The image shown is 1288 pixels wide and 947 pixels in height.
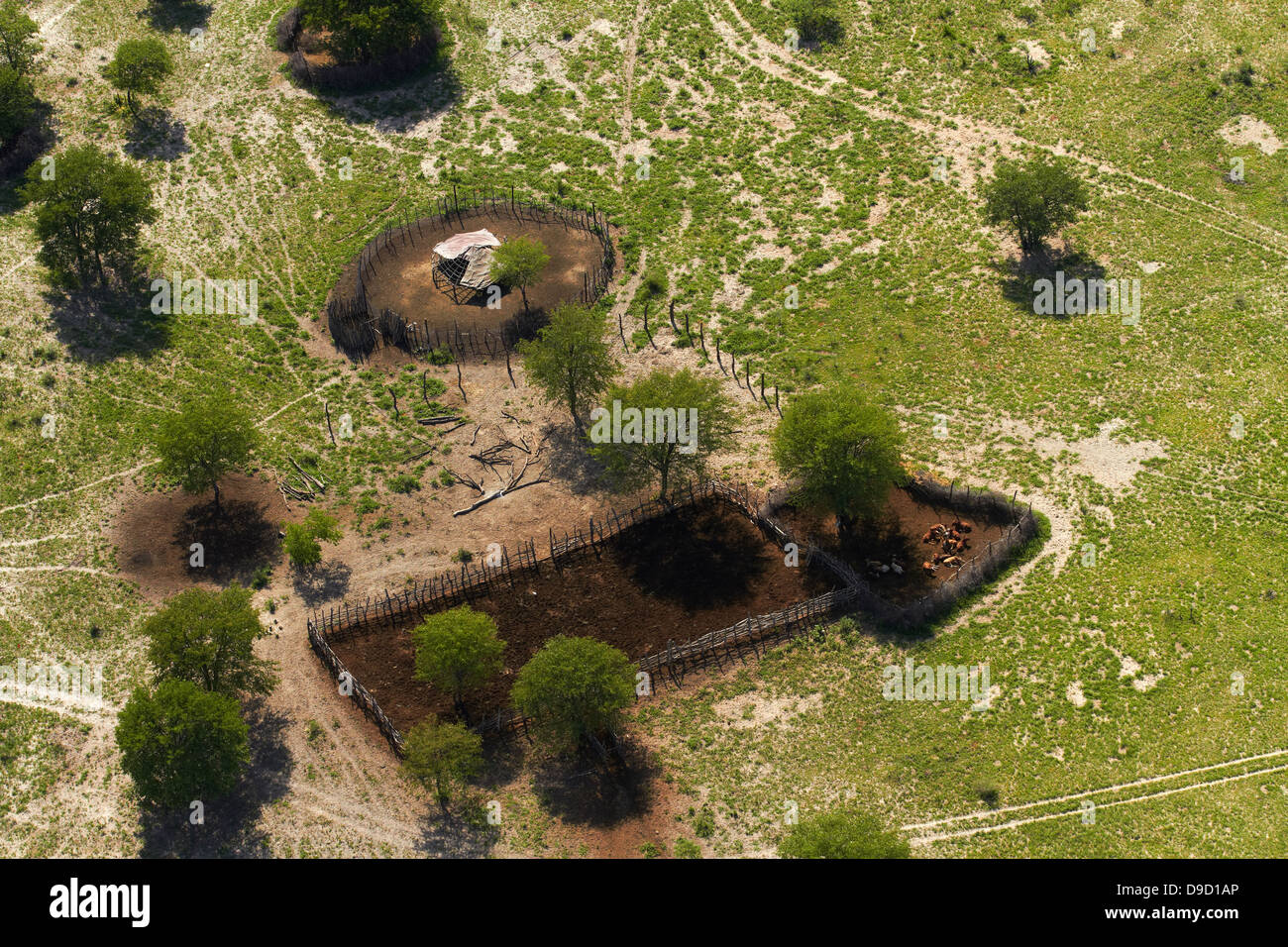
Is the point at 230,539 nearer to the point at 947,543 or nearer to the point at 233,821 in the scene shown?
the point at 233,821

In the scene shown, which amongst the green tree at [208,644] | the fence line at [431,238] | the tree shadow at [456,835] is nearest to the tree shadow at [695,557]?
the tree shadow at [456,835]

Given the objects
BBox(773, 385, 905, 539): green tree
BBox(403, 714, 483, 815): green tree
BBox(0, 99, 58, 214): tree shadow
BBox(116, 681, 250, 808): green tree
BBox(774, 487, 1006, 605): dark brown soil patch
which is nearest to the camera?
BBox(116, 681, 250, 808): green tree

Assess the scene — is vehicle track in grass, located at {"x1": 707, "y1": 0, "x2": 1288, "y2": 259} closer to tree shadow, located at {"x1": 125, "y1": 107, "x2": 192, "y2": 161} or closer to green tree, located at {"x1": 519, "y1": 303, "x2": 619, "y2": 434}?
green tree, located at {"x1": 519, "y1": 303, "x2": 619, "y2": 434}

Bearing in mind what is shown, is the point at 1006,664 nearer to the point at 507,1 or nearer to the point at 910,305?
the point at 910,305

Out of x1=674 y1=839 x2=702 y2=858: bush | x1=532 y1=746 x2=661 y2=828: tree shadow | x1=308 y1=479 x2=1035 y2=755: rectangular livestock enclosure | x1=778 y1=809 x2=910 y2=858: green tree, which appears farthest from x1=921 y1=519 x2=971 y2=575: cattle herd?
x1=674 y1=839 x2=702 y2=858: bush

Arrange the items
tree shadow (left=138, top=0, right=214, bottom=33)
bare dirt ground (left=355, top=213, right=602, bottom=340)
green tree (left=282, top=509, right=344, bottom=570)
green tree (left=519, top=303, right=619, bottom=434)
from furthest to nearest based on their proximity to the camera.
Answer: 1. tree shadow (left=138, top=0, right=214, bottom=33)
2. bare dirt ground (left=355, top=213, right=602, bottom=340)
3. green tree (left=519, top=303, right=619, bottom=434)
4. green tree (left=282, top=509, right=344, bottom=570)

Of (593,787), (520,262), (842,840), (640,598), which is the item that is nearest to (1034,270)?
(520,262)

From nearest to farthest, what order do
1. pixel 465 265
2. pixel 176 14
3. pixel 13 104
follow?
pixel 465 265
pixel 13 104
pixel 176 14

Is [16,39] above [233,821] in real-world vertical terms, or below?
above
